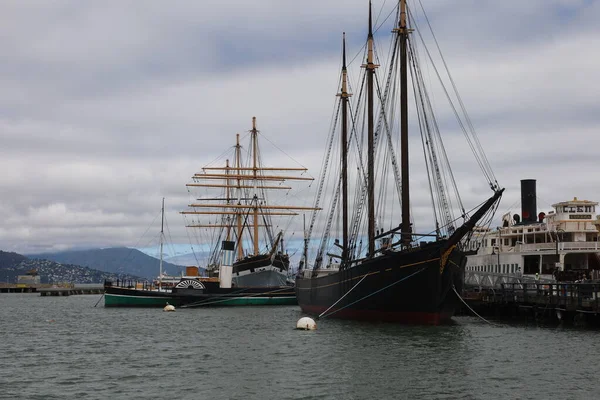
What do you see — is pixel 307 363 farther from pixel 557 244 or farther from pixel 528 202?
pixel 528 202

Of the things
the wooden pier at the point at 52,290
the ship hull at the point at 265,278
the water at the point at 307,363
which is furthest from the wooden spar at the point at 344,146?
the wooden pier at the point at 52,290

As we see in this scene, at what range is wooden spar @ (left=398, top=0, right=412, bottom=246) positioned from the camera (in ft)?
164

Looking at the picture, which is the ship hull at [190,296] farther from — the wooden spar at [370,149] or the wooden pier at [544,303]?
the wooden pier at [544,303]

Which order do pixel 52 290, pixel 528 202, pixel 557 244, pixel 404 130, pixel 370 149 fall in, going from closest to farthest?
pixel 404 130 < pixel 370 149 < pixel 557 244 < pixel 528 202 < pixel 52 290

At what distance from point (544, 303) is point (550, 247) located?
71.4 ft

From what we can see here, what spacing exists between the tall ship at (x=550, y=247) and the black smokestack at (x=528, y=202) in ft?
1.59

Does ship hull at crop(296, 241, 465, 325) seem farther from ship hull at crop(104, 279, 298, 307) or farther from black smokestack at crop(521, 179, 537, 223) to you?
black smokestack at crop(521, 179, 537, 223)

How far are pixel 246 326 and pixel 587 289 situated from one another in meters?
22.8

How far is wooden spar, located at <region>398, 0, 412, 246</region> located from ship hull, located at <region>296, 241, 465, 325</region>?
1.87 meters

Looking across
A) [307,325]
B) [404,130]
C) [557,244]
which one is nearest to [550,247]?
[557,244]

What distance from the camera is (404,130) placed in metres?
50.8

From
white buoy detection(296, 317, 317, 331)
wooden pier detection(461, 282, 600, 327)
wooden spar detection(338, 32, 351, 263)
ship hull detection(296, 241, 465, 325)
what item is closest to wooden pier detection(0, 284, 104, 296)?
wooden spar detection(338, 32, 351, 263)

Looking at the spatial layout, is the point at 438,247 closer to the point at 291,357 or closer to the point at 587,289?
the point at 587,289

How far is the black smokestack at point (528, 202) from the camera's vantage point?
81981 millimetres
